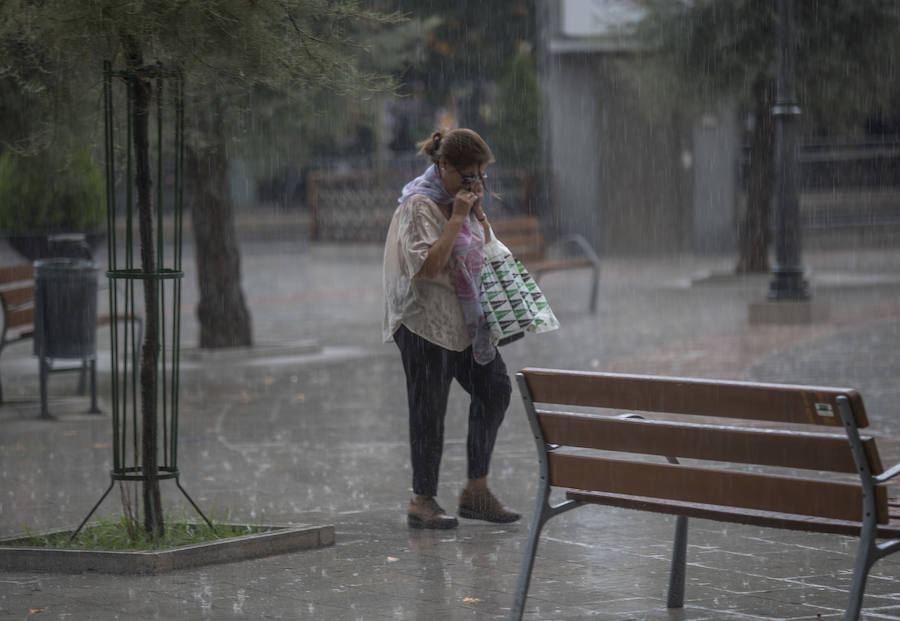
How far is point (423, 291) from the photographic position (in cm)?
692

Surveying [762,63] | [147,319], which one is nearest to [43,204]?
[147,319]

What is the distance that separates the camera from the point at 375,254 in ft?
100

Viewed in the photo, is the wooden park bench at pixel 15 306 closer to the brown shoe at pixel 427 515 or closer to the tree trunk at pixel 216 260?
the tree trunk at pixel 216 260

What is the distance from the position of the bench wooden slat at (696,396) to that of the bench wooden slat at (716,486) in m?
0.20

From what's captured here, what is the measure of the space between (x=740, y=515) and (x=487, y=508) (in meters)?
2.34

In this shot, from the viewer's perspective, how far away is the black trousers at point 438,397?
6.98 m

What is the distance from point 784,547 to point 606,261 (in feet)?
67.3

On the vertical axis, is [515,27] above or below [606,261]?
above

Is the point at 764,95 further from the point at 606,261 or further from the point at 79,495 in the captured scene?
the point at 79,495

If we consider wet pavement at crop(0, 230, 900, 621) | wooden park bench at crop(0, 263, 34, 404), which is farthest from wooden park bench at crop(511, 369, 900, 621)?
wooden park bench at crop(0, 263, 34, 404)

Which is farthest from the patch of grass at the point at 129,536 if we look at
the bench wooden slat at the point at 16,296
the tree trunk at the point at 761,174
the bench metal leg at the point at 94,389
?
the tree trunk at the point at 761,174

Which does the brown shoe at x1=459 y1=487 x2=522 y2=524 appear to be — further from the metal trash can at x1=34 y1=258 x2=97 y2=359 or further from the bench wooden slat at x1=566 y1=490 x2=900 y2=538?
the metal trash can at x1=34 y1=258 x2=97 y2=359

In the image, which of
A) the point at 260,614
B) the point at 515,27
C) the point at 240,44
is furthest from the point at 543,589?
the point at 515,27

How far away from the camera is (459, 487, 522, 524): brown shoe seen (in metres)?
7.05
